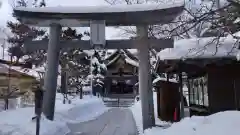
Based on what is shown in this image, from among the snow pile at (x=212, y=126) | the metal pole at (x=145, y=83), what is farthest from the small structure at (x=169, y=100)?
the snow pile at (x=212, y=126)

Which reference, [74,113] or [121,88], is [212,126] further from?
[121,88]

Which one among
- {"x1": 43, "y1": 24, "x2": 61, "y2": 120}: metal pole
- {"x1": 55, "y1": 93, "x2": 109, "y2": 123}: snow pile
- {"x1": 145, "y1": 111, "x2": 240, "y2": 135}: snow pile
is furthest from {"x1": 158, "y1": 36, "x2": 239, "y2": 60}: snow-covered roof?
{"x1": 55, "y1": 93, "x2": 109, "y2": 123}: snow pile

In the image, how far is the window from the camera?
1274 centimetres

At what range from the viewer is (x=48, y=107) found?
1328 centimetres

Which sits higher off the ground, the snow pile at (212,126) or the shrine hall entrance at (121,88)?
the snow pile at (212,126)

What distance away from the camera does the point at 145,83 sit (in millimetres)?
12922

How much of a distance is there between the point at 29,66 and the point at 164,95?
21.7 meters

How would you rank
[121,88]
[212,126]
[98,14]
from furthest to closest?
[121,88] < [98,14] < [212,126]

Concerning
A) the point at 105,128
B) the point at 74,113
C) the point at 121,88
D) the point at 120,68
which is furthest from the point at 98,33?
the point at 121,88

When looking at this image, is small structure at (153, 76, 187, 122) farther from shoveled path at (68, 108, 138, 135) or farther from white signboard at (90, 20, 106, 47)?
white signboard at (90, 20, 106, 47)

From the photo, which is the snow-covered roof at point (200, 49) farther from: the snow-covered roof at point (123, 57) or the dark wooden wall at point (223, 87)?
the snow-covered roof at point (123, 57)

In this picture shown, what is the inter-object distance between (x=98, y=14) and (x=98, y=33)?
838mm

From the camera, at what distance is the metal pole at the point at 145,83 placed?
12758 mm

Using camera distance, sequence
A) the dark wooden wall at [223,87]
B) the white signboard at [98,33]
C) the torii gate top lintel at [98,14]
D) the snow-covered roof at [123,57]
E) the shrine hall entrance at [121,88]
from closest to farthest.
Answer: the dark wooden wall at [223,87]
the torii gate top lintel at [98,14]
the white signboard at [98,33]
the snow-covered roof at [123,57]
the shrine hall entrance at [121,88]
